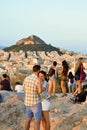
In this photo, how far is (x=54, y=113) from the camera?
1473 cm

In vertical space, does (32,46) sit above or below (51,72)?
below

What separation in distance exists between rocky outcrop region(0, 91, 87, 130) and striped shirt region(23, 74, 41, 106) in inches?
83.1

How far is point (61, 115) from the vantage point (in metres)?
14.4

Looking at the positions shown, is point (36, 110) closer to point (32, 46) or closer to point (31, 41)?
point (32, 46)

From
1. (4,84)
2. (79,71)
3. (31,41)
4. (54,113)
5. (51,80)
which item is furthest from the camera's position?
(31,41)

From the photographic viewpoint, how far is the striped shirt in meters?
10.9

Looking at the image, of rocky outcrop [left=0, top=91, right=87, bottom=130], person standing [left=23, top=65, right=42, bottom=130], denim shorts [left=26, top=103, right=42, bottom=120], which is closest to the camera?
person standing [left=23, top=65, right=42, bottom=130]

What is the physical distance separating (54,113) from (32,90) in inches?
157

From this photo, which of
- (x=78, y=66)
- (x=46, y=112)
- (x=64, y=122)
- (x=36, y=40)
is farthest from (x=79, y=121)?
(x=36, y=40)

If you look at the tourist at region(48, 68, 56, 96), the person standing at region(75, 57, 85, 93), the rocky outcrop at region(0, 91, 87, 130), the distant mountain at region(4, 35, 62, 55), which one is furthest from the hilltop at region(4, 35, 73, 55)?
the rocky outcrop at region(0, 91, 87, 130)

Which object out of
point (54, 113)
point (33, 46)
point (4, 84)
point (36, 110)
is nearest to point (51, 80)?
point (54, 113)

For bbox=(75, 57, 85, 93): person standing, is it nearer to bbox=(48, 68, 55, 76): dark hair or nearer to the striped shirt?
bbox=(48, 68, 55, 76): dark hair

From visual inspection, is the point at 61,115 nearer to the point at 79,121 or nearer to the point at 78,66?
the point at 79,121

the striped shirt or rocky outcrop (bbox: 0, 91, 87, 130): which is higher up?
the striped shirt
